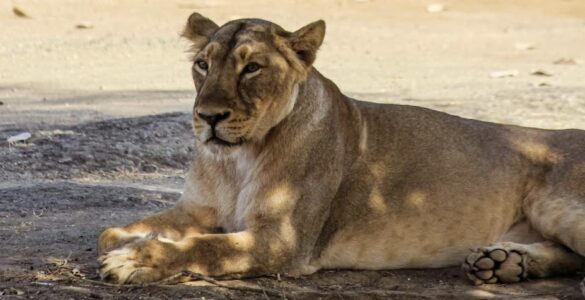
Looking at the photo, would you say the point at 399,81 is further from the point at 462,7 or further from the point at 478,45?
the point at 462,7

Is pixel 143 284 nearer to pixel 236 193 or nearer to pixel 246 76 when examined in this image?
pixel 236 193

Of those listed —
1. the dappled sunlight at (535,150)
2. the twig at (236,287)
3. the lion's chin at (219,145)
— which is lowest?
the twig at (236,287)

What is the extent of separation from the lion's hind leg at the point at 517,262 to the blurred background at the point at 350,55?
14.1 feet

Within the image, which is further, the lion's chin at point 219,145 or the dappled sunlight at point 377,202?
the dappled sunlight at point 377,202

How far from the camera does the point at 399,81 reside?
13.0 m

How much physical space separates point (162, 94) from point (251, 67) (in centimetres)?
686

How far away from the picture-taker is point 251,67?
491 cm

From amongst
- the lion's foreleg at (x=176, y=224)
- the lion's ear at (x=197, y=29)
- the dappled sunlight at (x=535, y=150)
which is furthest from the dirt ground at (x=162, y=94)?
the lion's ear at (x=197, y=29)

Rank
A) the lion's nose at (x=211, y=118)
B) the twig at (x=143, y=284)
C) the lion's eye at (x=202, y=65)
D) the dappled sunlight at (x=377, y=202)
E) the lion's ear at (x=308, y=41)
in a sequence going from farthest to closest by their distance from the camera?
the dappled sunlight at (x=377, y=202), the lion's ear at (x=308, y=41), the lion's eye at (x=202, y=65), the lion's nose at (x=211, y=118), the twig at (x=143, y=284)

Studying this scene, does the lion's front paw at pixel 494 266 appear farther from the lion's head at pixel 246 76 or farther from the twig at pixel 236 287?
the lion's head at pixel 246 76

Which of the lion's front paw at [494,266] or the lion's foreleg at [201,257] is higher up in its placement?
the lion's foreleg at [201,257]

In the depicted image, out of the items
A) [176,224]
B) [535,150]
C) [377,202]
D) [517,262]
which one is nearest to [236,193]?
[176,224]

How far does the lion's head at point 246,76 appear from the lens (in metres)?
4.73

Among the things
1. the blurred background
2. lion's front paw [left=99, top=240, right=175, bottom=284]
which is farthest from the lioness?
the blurred background
